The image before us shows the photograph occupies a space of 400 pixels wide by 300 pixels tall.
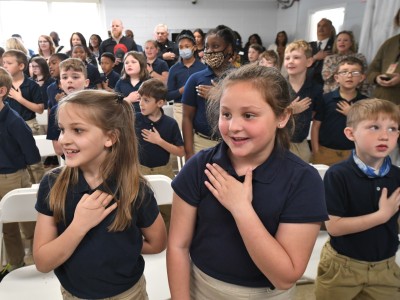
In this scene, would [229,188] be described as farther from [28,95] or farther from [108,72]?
[108,72]

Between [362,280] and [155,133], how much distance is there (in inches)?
57.2

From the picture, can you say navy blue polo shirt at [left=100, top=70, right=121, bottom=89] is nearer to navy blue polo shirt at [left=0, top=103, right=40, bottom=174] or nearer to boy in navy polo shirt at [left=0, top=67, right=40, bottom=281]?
boy in navy polo shirt at [left=0, top=67, right=40, bottom=281]

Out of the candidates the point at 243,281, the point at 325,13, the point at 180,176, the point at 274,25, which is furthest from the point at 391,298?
the point at 274,25

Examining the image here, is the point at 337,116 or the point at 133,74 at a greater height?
the point at 133,74

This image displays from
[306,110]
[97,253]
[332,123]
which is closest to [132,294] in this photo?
[97,253]

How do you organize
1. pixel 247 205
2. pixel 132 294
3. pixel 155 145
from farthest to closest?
pixel 155 145, pixel 132 294, pixel 247 205

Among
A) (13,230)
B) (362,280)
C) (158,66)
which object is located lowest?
(13,230)

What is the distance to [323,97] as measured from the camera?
2.54 m

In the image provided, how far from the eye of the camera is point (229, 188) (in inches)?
34.7

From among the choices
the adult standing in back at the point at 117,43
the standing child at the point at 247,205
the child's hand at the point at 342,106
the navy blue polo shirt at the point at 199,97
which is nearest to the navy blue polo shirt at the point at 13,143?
the navy blue polo shirt at the point at 199,97

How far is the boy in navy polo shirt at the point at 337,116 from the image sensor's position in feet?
7.99

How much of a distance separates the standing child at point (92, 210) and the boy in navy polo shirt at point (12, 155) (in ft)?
3.54

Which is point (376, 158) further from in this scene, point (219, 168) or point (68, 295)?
point (68, 295)

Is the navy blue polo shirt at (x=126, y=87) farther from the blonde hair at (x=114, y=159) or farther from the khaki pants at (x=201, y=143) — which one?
the blonde hair at (x=114, y=159)
